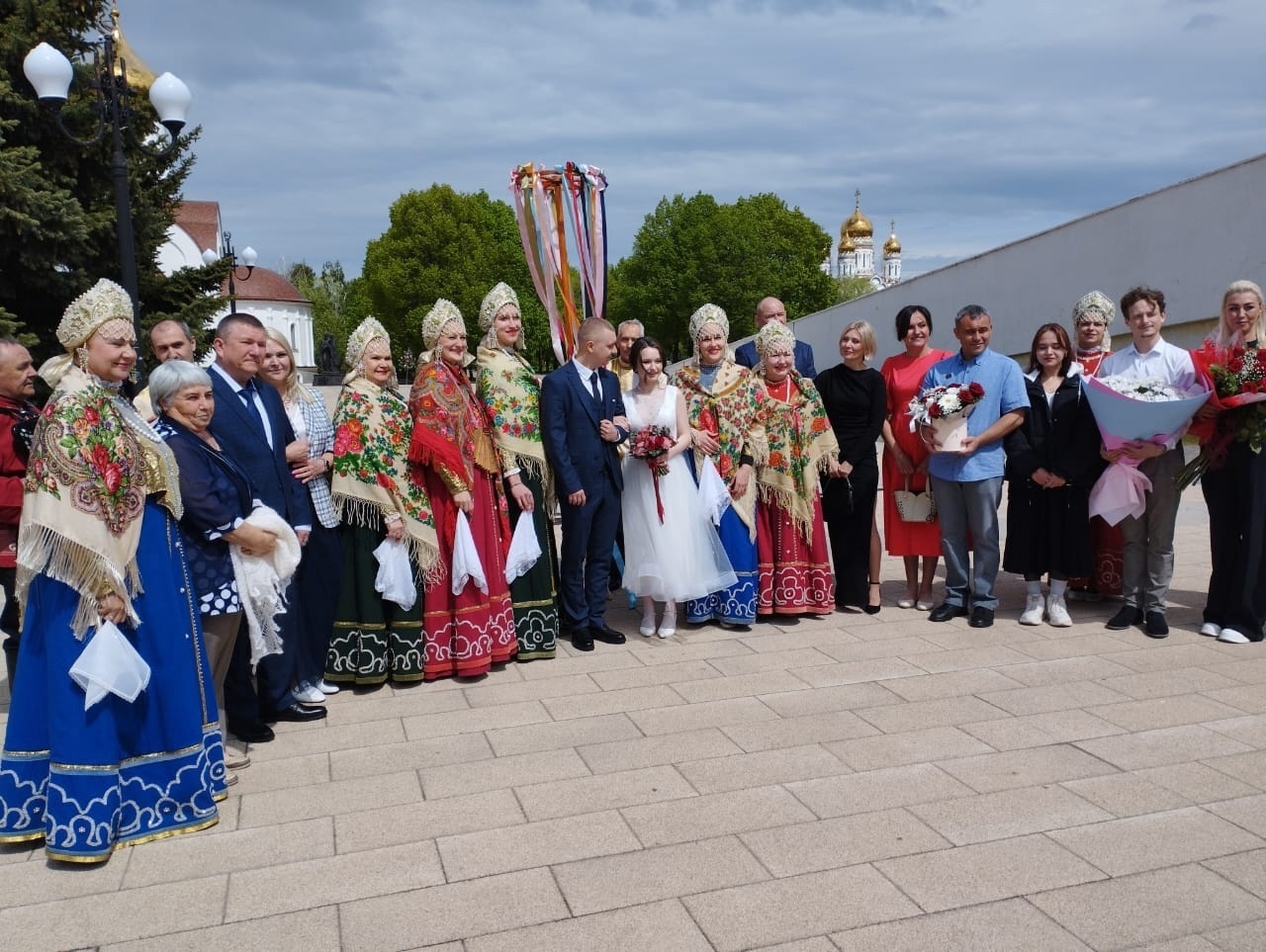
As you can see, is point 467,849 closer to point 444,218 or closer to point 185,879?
point 185,879

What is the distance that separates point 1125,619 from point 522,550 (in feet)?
11.4

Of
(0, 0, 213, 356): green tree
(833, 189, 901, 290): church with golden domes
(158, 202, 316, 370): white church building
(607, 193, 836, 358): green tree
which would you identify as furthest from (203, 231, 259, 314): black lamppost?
(833, 189, 901, 290): church with golden domes

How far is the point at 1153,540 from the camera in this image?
5672 millimetres

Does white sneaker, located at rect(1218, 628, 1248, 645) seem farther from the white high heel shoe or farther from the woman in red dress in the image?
the white high heel shoe

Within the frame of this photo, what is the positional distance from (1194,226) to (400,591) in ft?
44.2

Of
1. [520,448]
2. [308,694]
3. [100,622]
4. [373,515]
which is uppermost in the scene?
[520,448]

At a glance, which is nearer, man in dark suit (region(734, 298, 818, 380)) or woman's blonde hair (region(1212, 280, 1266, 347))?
woman's blonde hair (region(1212, 280, 1266, 347))

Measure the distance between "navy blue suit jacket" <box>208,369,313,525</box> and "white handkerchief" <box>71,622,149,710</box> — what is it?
3.24ft

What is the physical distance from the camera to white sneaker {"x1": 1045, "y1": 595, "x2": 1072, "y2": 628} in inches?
230

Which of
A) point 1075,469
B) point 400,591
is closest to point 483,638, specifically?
point 400,591

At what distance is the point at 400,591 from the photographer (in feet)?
16.0

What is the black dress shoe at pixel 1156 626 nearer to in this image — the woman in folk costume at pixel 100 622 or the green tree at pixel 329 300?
the woman in folk costume at pixel 100 622

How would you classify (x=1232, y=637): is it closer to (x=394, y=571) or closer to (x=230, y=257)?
(x=394, y=571)

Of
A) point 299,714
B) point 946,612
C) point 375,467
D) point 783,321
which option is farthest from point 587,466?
point 946,612
